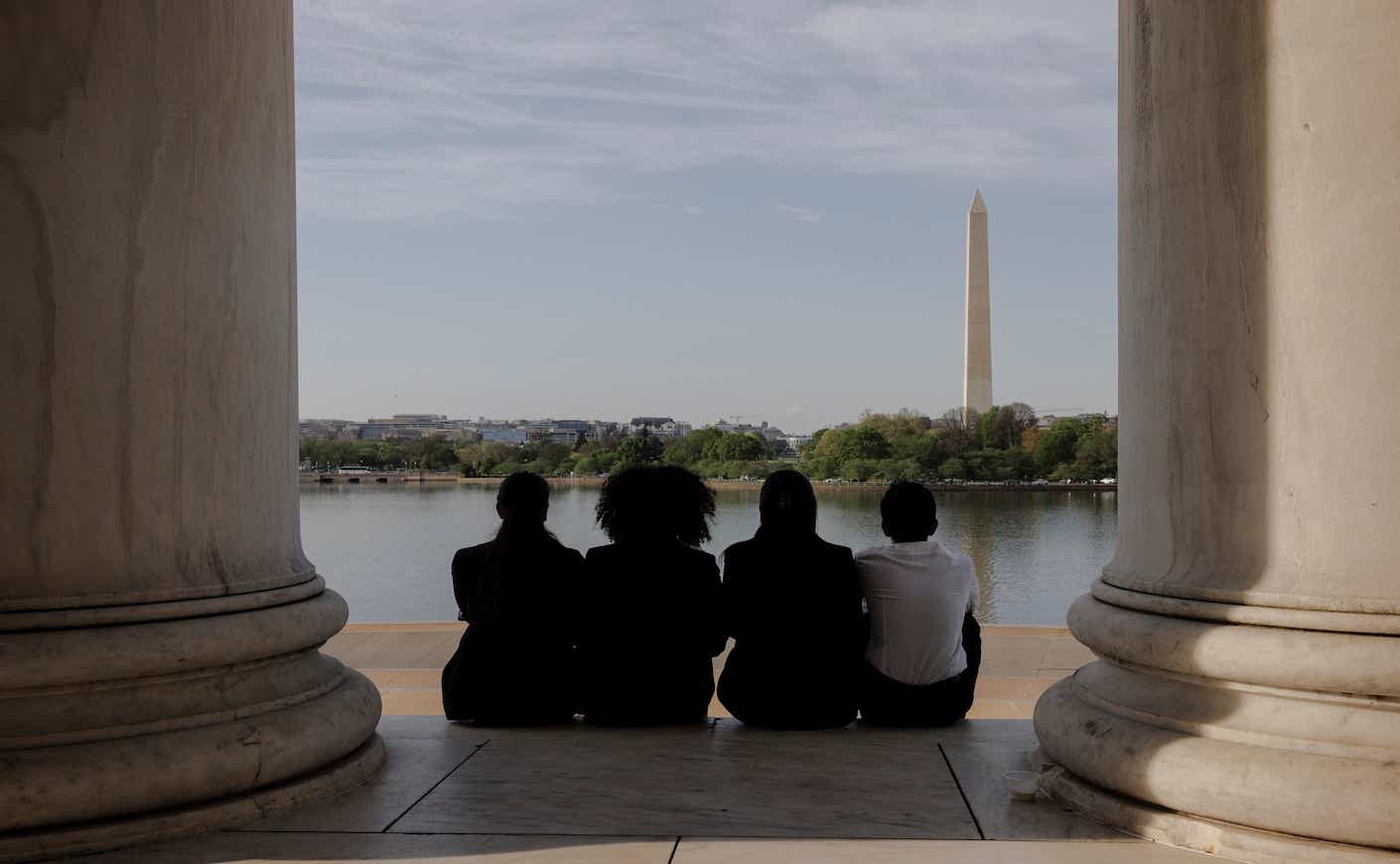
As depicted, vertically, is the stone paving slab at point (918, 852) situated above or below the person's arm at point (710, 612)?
below

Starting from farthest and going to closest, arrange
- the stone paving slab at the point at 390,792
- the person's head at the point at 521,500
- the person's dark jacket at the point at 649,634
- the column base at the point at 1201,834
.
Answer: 1. the person's head at the point at 521,500
2. the person's dark jacket at the point at 649,634
3. the stone paving slab at the point at 390,792
4. the column base at the point at 1201,834

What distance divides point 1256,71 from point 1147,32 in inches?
67.7

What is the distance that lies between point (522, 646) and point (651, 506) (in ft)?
9.63

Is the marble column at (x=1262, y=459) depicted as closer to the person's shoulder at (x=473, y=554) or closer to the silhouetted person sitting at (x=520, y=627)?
the silhouetted person sitting at (x=520, y=627)

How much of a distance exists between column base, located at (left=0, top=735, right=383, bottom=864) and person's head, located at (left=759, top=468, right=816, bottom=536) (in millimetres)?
7057

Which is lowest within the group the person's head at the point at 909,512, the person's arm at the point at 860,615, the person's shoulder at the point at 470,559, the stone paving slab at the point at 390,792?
the stone paving slab at the point at 390,792

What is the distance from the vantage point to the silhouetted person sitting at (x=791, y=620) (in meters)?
18.8

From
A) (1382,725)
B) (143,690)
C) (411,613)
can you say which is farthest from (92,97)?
(411,613)

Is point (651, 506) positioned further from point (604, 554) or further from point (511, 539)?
point (511, 539)

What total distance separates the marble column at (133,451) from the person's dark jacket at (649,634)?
4.97 meters

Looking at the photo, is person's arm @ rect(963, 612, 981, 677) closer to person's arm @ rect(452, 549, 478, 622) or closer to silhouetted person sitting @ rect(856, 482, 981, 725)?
silhouetted person sitting @ rect(856, 482, 981, 725)

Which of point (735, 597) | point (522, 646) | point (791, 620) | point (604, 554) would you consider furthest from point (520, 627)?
point (791, 620)

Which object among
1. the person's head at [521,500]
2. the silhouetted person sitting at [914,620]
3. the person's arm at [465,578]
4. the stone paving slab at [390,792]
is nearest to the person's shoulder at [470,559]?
the person's arm at [465,578]

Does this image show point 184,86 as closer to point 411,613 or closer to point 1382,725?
point 1382,725
